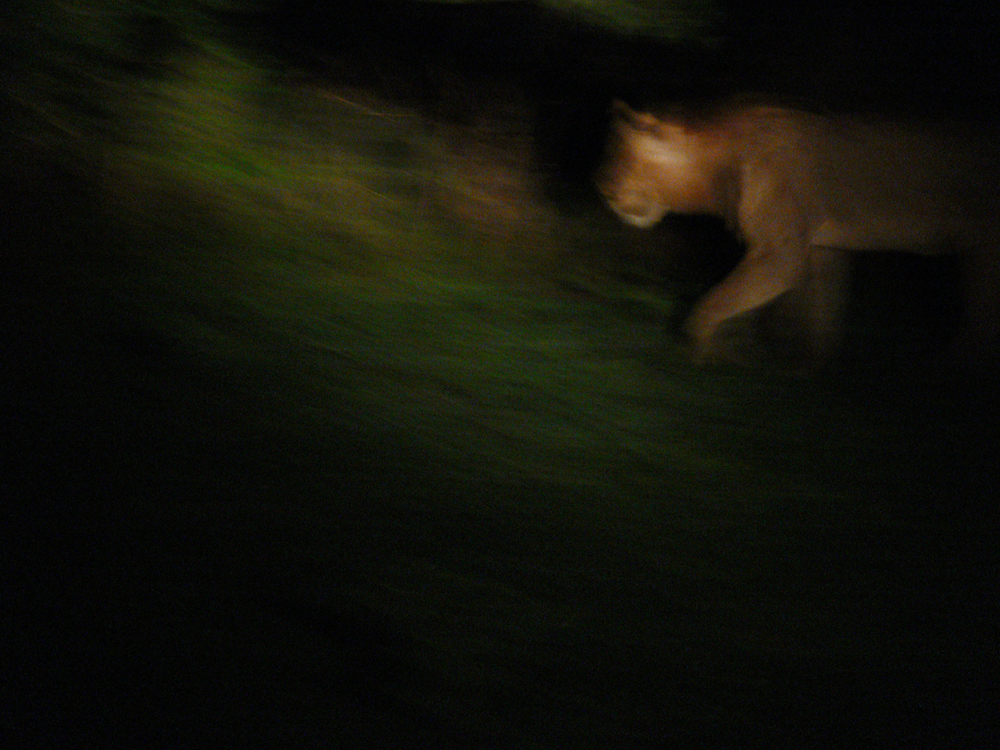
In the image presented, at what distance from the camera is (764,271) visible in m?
5.04

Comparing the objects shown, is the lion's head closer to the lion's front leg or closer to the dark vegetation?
the dark vegetation

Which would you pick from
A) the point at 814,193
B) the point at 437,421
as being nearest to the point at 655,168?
the point at 814,193

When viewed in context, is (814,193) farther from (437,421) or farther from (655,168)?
(437,421)

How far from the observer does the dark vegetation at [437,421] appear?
297 cm

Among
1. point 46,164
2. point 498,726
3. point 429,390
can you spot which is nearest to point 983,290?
point 429,390

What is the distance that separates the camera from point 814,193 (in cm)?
508

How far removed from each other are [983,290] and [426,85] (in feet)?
9.73

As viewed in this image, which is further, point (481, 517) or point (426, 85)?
point (426, 85)

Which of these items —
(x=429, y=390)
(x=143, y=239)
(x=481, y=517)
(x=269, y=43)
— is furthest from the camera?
(x=269, y=43)

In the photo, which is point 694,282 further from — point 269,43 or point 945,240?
point 269,43

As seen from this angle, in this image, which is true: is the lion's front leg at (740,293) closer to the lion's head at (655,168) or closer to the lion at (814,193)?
the lion at (814,193)

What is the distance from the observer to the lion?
505cm

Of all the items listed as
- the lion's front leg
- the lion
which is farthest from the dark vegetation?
the lion

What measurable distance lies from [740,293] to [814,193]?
1.85ft
